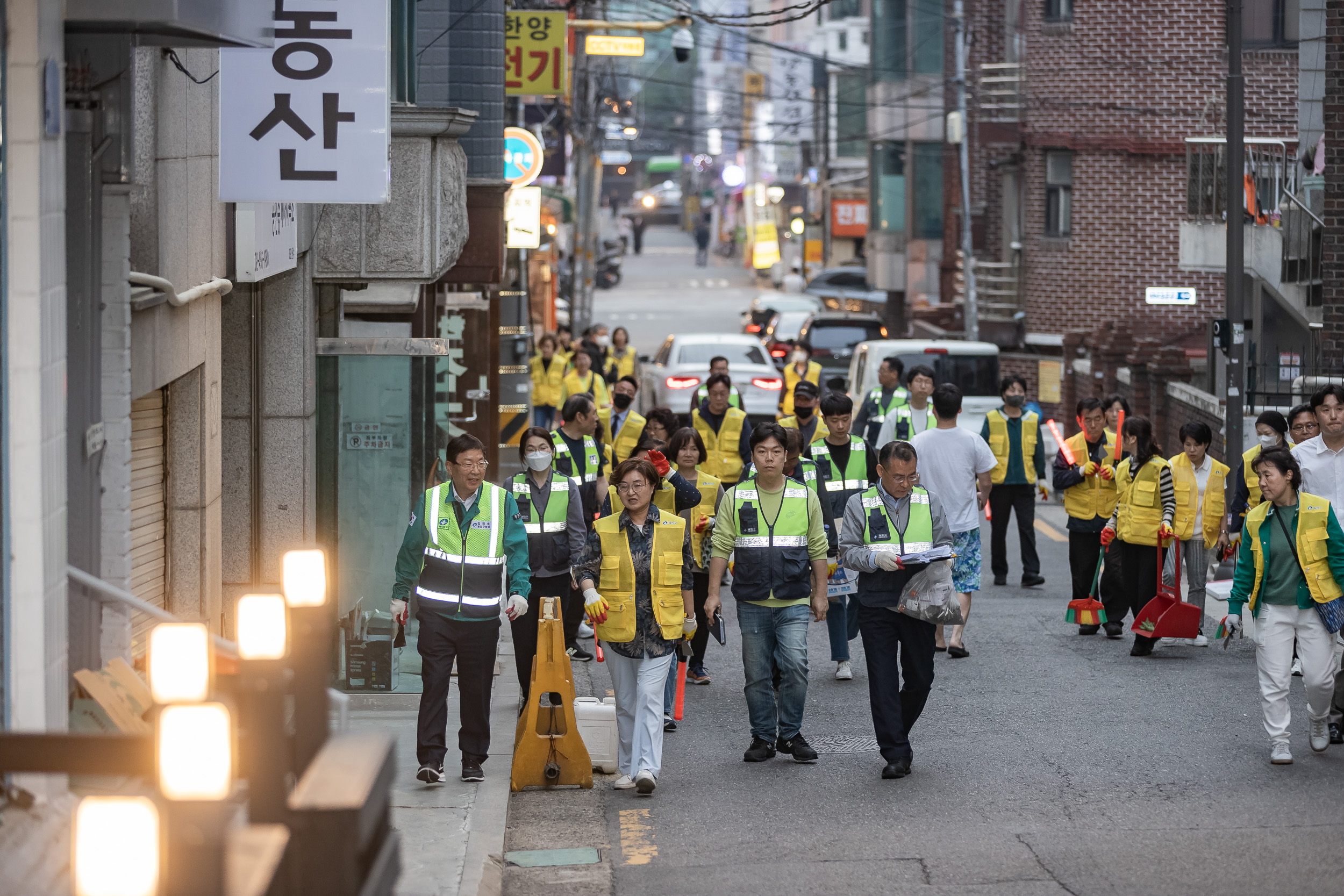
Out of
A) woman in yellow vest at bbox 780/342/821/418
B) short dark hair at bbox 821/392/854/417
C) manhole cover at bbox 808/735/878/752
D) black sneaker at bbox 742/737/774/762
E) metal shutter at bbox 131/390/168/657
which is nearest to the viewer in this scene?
metal shutter at bbox 131/390/168/657

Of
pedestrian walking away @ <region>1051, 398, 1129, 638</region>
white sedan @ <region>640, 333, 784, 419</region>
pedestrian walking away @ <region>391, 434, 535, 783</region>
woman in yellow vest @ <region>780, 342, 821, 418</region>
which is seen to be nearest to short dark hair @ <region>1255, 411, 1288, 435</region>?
pedestrian walking away @ <region>1051, 398, 1129, 638</region>

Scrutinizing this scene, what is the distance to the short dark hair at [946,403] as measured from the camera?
1190cm

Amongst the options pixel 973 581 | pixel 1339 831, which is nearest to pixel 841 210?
pixel 973 581

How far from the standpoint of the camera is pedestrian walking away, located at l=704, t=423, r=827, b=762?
Answer: 9.17m

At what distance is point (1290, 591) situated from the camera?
9.09 meters

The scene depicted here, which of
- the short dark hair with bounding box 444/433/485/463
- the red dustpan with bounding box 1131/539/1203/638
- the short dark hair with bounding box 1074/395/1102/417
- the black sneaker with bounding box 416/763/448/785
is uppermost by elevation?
the short dark hair with bounding box 1074/395/1102/417

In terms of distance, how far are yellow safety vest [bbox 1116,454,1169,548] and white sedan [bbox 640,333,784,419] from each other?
453 inches

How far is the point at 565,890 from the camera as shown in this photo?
729cm

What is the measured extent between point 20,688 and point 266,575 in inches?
196

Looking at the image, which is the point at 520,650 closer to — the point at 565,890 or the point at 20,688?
the point at 565,890

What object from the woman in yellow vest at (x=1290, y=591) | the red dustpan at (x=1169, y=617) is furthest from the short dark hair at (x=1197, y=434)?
the woman in yellow vest at (x=1290, y=591)

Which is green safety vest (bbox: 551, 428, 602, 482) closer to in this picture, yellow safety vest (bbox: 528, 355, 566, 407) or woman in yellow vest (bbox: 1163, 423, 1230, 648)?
woman in yellow vest (bbox: 1163, 423, 1230, 648)

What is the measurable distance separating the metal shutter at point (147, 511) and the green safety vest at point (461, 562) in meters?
1.34

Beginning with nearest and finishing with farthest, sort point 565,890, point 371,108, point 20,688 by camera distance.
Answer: point 20,688 < point 565,890 < point 371,108
